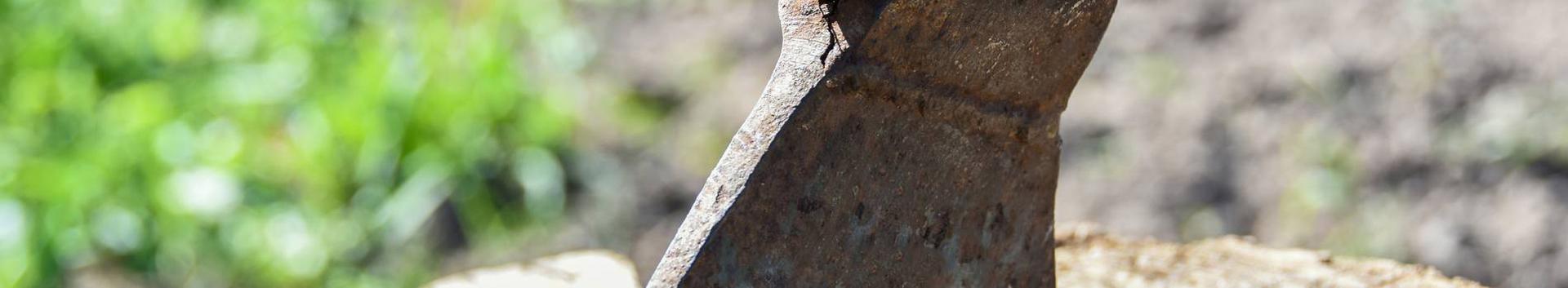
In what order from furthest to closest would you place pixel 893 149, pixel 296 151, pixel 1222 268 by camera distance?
pixel 296 151, pixel 1222 268, pixel 893 149

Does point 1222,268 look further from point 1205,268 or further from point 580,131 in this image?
point 580,131

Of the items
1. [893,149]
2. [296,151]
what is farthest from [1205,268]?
[296,151]

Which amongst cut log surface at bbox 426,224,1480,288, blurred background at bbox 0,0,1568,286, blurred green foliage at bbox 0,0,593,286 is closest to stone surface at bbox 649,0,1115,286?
cut log surface at bbox 426,224,1480,288

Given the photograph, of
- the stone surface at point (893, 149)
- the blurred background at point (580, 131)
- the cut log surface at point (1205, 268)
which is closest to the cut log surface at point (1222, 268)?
the cut log surface at point (1205, 268)

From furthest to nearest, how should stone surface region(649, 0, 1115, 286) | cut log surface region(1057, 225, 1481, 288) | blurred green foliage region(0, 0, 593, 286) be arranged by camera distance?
blurred green foliage region(0, 0, 593, 286), cut log surface region(1057, 225, 1481, 288), stone surface region(649, 0, 1115, 286)

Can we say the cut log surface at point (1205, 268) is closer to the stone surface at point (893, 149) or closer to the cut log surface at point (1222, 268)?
the cut log surface at point (1222, 268)

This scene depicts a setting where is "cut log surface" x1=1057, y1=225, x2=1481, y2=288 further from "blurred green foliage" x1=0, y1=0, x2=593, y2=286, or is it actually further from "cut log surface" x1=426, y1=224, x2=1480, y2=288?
"blurred green foliage" x1=0, y1=0, x2=593, y2=286
